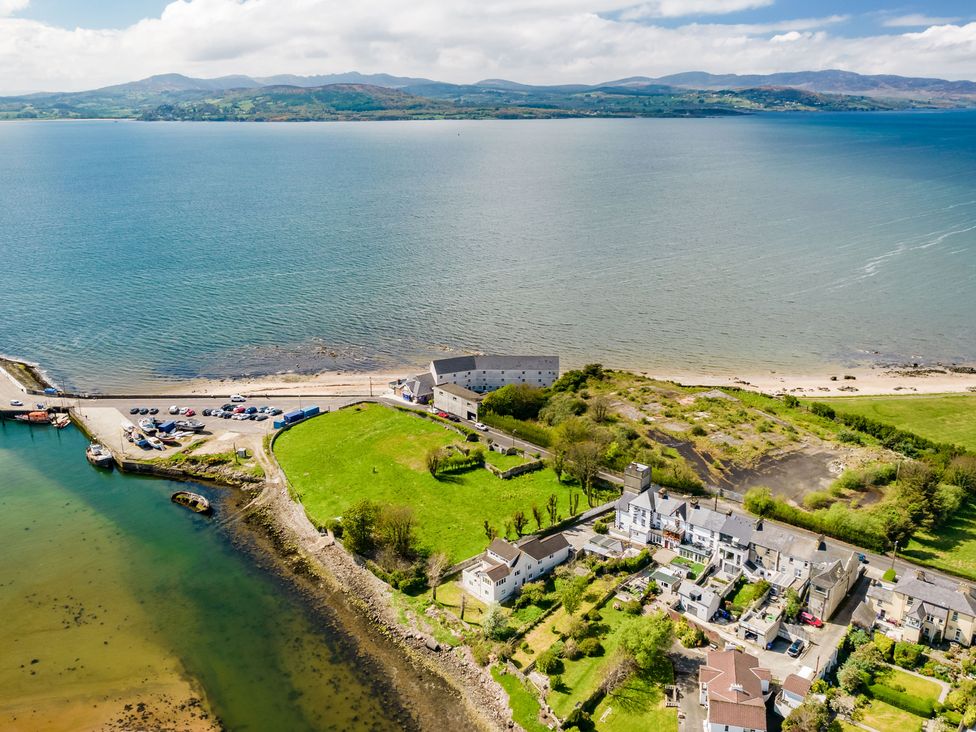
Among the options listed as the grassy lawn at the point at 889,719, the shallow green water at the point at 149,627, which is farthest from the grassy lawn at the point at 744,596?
the shallow green water at the point at 149,627

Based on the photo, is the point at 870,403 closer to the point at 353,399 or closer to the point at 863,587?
the point at 863,587

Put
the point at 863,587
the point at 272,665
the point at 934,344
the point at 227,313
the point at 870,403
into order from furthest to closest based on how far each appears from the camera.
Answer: the point at 227,313 < the point at 934,344 < the point at 870,403 < the point at 863,587 < the point at 272,665

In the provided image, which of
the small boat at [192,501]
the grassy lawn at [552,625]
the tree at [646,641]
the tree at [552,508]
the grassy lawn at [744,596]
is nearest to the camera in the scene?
the tree at [646,641]

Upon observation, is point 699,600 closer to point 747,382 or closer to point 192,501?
point 192,501

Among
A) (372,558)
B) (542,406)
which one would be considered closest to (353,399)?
(542,406)

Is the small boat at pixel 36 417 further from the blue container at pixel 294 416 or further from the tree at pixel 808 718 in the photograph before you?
the tree at pixel 808 718

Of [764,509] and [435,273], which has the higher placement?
[435,273]
